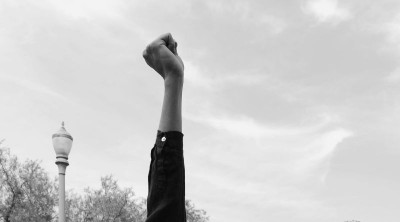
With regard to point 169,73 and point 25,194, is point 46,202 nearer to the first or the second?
point 25,194

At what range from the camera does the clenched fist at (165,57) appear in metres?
2.01

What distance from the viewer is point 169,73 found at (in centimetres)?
201

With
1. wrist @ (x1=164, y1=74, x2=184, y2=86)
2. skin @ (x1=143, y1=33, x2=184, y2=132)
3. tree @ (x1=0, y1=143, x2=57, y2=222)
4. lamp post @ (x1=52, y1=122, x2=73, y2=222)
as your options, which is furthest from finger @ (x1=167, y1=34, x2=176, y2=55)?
tree @ (x1=0, y1=143, x2=57, y2=222)

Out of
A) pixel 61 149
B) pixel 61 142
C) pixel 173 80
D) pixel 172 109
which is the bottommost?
pixel 172 109

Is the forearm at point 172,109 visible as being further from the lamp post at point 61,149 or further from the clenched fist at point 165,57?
the lamp post at point 61,149

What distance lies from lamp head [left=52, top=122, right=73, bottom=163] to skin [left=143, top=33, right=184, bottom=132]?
26.9ft

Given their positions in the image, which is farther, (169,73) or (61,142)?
(61,142)

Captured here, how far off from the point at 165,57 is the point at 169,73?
0.07m

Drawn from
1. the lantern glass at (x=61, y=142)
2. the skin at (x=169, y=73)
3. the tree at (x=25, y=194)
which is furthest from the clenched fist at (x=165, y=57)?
the tree at (x=25, y=194)

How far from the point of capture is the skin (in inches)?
76.4

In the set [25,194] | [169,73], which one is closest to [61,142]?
[169,73]

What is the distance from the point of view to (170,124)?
1.94 m

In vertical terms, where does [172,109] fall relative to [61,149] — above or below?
below

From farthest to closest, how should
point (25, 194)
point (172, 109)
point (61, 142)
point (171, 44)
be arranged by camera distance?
point (25, 194) < point (61, 142) < point (171, 44) < point (172, 109)
